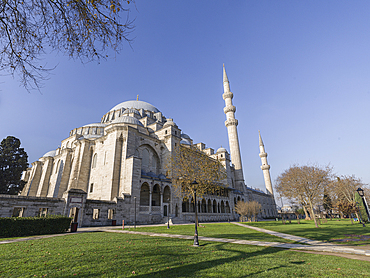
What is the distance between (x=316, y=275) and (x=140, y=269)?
4495mm

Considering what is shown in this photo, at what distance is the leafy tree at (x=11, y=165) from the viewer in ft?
99.3

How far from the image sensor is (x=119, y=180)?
2912 centimetres

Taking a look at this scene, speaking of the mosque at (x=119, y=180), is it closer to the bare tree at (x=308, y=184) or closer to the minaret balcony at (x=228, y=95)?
the minaret balcony at (x=228, y=95)

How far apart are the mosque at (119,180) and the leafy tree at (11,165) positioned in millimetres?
4030

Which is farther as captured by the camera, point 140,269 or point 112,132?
point 112,132

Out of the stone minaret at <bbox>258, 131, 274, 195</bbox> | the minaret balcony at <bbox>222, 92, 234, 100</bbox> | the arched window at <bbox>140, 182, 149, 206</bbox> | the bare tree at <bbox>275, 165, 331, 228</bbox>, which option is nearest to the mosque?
the arched window at <bbox>140, 182, 149, 206</bbox>

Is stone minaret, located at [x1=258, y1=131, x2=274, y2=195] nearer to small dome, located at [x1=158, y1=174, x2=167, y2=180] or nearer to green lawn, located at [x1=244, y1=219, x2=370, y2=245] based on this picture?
small dome, located at [x1=158, y1=174, x2=167, y2=180]

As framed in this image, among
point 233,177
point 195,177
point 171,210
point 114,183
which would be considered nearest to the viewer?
point 195,177

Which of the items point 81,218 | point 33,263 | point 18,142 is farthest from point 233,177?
point 33,263

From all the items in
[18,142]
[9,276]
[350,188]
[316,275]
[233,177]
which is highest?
[18,142]

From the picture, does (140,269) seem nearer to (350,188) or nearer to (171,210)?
(171,210)

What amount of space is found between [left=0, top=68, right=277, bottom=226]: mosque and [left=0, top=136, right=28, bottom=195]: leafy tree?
4030mm

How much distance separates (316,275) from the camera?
4816mm

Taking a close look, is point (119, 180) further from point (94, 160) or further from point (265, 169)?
point (265, 169)
